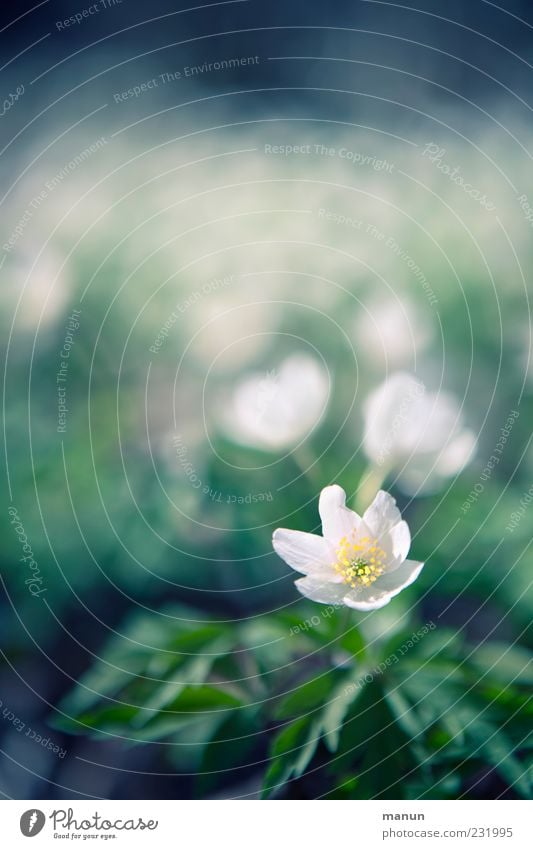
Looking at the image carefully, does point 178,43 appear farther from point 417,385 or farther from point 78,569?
point 78,569

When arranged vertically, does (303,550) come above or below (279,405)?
below

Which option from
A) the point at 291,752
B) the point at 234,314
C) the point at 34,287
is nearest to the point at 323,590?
the point at 291,752

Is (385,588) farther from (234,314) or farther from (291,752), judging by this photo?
(234,314)

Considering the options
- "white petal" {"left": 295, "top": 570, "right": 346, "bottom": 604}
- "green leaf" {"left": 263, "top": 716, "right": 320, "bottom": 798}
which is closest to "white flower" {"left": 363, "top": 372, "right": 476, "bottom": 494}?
"white petal" {"left": 295, "top": 570, "right": 346, "bottom": 604}

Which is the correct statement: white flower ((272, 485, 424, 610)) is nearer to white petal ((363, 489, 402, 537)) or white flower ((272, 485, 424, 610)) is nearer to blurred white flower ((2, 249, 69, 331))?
white petal ((363, 489, 402, 537))
